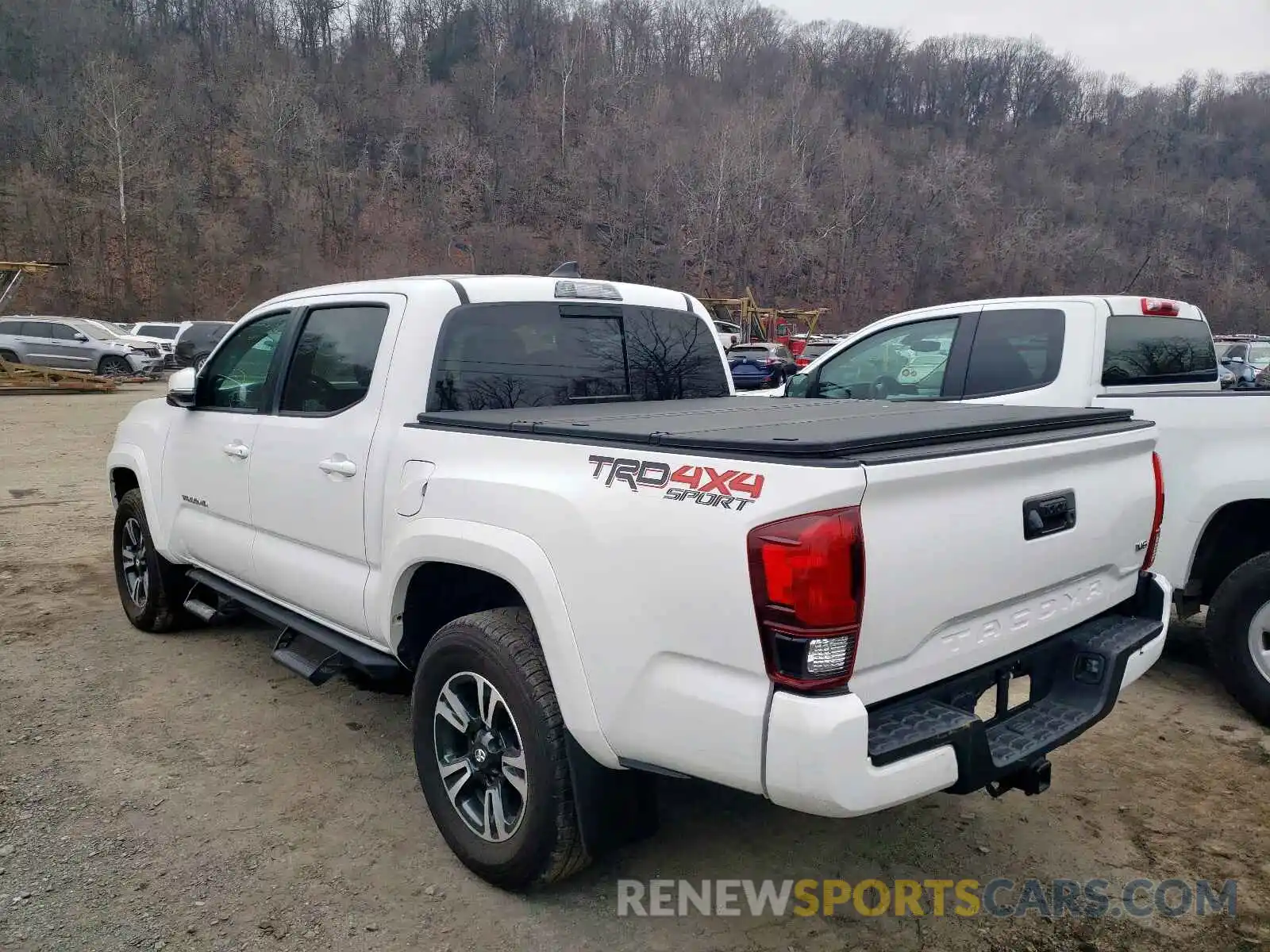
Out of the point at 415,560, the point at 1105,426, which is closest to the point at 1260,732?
the point at 1105,426

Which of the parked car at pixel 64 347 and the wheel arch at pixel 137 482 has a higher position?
the parked car at pixel 64 347

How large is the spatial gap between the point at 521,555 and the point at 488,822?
0.92 m

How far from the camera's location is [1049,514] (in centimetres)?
243

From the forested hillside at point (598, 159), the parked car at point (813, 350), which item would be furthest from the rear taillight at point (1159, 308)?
the forested hillside at point (598, 159)

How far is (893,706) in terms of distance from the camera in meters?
2.17

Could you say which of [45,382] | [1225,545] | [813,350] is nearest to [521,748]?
[1225,545]

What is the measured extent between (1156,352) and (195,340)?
26.7 metres

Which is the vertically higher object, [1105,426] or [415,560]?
[1105,426]

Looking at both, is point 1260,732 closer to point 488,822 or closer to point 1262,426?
point 1262,426

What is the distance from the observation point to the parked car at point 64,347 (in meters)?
24.2

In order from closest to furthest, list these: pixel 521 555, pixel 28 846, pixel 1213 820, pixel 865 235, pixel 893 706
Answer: pixel 893 706 → pixel 521 555 → pixel 28 846 → pixel 1213 820 → pixel 865 235

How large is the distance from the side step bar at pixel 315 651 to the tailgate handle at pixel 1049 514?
2.17m

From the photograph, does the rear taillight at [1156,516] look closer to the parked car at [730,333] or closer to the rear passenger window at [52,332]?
the rear passenger window at [52,332]

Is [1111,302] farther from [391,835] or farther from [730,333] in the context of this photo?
[730,333]
